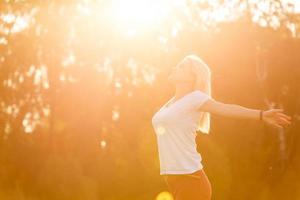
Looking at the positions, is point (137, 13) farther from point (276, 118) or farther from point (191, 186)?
point (276, 118)

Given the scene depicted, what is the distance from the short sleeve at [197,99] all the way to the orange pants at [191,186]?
0.47 m

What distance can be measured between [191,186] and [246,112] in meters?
0.64

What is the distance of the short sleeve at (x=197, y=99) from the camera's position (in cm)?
461

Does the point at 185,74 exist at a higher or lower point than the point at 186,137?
higher

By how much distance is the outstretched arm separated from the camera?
4379mm

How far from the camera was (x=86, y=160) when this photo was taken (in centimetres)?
2858

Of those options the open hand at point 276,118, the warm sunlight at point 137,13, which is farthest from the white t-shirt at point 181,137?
the warm sunlight at point 137,13

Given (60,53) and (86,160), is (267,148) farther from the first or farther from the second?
(60,53)

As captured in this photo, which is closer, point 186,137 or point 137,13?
point 186,137

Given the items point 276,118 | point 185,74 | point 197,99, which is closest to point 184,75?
point 185,74

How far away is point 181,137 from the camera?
4.61 meters

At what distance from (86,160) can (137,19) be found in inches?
286

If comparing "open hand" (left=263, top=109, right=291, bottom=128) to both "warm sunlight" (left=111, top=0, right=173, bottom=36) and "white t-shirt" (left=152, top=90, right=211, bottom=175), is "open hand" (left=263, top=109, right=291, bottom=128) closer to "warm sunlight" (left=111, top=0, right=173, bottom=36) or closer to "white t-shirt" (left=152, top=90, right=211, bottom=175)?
"white t-shirt" (left=152, top=90, right=211, bottom=175)

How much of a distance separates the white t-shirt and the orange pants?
0.14 feet
